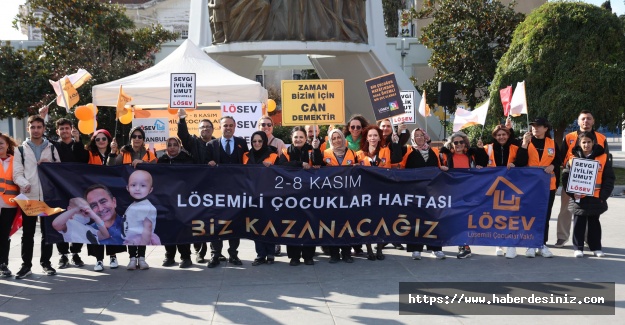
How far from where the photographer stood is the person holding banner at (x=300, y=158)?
885 centimetres

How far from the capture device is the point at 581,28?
864 inches

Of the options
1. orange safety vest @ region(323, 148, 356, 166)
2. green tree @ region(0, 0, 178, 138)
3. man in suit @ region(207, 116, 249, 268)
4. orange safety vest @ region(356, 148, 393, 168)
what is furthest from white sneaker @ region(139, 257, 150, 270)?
green tree @ region(0, 0, 178, 138)

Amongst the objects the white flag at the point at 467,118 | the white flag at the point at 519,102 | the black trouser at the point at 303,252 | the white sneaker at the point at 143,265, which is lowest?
the white sneaker at the point at 143,265

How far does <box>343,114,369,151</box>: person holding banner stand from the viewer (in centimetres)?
942

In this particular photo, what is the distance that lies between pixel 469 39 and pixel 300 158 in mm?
21243

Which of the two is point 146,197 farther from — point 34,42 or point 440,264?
point 34,42

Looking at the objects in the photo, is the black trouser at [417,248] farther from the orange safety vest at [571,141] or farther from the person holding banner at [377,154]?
the orange safety vest at [571,141]

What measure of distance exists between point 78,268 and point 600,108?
1708 centimetres

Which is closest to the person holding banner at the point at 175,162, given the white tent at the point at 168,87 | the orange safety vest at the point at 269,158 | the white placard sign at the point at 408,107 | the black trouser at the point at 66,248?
the orange safety vest at the point at 269,158

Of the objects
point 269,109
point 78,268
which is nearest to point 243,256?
point 78,268

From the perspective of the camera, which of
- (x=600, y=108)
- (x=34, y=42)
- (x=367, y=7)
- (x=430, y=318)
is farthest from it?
(x=34, y=42)

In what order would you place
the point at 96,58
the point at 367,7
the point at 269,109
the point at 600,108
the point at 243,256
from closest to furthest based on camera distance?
the point at 243,256 < the point at 269,109 < the point at 600,108 < the point at 367,7 < the point at 96,58

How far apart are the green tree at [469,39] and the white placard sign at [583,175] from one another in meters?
19.4

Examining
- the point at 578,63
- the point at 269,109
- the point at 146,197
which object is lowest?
the point at 146,197
